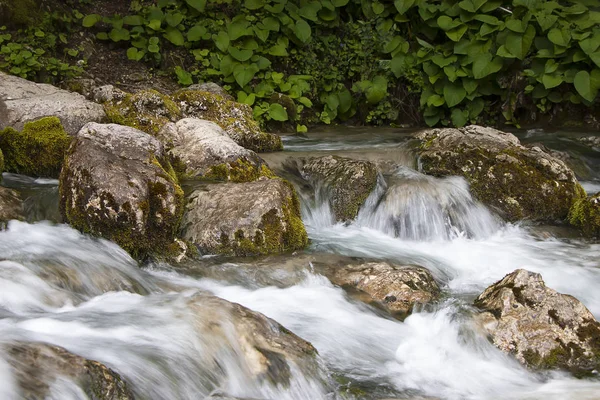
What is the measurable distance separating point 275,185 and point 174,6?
19.0 ft

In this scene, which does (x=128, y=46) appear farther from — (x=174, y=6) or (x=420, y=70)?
(x=420, y=70)

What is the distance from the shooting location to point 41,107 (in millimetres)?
6062

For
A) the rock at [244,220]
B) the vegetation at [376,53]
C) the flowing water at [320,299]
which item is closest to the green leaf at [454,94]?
the vegetation at [376,53]

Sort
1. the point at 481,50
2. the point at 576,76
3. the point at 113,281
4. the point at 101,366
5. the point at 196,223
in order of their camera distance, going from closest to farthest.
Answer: the point at 101,366 → the point at 113,281 → the point at 196,223 → the point at 576,76 → the point at 481,50

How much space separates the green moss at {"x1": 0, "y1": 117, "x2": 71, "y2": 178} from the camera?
5.67 meters

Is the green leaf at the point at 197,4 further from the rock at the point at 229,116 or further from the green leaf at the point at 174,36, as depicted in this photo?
the rock at the point at 229,116

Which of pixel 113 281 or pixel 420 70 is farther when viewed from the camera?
pixel 420 70

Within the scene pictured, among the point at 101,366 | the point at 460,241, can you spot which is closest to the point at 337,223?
the point at 460,241

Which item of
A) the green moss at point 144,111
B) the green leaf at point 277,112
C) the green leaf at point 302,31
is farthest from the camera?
the green leaf at point 302,31

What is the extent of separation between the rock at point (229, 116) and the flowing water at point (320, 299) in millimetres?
1123

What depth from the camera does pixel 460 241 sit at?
5.83 meters

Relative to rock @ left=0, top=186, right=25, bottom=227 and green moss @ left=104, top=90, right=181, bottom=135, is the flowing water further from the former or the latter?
green moss @ left=104, top=90, right=181, bottom=135

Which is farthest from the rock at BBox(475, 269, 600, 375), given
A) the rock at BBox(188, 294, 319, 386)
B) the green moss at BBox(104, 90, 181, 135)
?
the green moss at BBox(104, 90, 181, 135)

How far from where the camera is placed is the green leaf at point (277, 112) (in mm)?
8828
